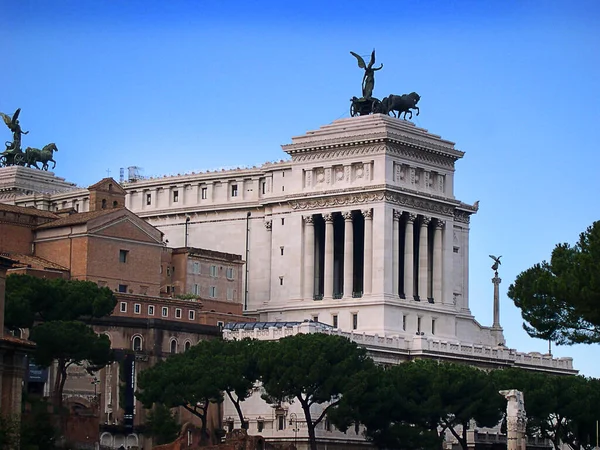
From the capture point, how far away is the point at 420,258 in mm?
159875

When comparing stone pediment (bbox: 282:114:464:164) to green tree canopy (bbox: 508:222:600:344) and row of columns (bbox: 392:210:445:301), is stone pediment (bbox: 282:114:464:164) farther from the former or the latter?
green tree canopy (bbox: 508:222:600:344)

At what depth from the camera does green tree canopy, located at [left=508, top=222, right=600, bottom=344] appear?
335 feet

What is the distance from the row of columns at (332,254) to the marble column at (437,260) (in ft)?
24.7

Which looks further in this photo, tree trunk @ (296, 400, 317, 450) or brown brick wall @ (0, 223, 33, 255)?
brown brick wall @ (0, 223, 33, 255)

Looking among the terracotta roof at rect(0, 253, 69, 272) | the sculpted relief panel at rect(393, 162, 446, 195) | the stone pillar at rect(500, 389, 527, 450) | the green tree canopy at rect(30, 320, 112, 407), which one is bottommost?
the stone pillar at rect(500, 389, 527, 450)

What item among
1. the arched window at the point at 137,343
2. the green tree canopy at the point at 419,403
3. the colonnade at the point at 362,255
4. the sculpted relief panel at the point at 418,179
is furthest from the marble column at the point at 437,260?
the arched window at the point at 137,343

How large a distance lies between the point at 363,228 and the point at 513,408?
5368cm

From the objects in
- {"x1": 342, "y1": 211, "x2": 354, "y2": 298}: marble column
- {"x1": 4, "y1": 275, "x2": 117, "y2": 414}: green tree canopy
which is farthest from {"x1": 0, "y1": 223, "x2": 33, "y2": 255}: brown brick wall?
{"x1": 342, "y1": 211, "x2": 354, "y2": 298}: marble column

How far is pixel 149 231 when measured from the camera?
5965 inches

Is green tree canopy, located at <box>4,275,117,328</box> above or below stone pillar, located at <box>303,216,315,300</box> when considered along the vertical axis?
below

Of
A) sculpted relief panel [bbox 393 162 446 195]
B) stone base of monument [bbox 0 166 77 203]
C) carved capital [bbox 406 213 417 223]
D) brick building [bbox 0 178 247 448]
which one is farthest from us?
stone base of monument [bbox 0 166 77 203]

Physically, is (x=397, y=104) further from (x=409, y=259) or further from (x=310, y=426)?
(x=310, y=426)

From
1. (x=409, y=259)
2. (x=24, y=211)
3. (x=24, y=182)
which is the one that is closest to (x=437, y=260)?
(x=409, y=259)

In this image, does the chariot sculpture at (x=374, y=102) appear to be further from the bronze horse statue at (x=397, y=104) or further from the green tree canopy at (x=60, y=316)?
the green tree canopy at (x=60, y=316)
